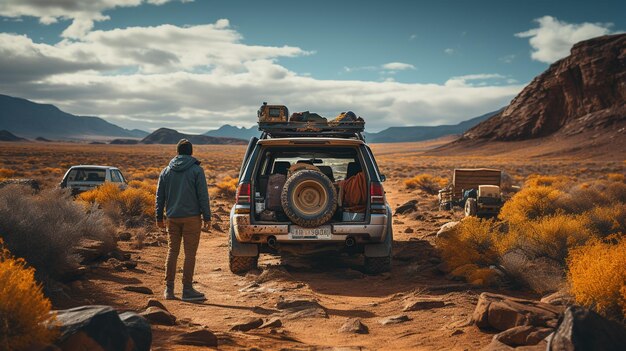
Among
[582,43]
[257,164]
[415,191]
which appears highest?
[582,43]

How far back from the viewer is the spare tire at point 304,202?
25.9 feet

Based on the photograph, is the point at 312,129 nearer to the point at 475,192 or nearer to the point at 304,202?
the point at 304,202

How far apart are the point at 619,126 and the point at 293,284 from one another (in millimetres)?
99002

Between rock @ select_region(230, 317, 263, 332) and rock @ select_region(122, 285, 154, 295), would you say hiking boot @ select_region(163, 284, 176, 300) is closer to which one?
rock @ select_region(122, 285, 154, 295)

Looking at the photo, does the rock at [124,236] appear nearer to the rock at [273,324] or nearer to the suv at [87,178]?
the suv at [87,178]

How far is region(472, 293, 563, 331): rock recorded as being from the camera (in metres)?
4.98

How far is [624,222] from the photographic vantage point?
456 inches

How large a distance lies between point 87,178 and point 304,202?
39.7ft

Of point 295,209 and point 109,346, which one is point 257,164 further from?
point 109,346

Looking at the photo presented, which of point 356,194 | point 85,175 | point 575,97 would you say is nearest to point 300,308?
point 356,194

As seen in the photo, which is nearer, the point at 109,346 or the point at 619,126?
the point at 109,346

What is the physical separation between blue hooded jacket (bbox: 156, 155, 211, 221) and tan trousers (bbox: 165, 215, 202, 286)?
0.11 m

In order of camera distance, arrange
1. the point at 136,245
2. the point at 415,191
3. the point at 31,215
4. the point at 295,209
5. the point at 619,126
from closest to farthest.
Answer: the point at 31,215 → the point at 295,209 → the point at 136,245 → the point at 415,191 → the point at 619,126

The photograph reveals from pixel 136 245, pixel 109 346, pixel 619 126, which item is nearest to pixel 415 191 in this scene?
pixel 136 245
